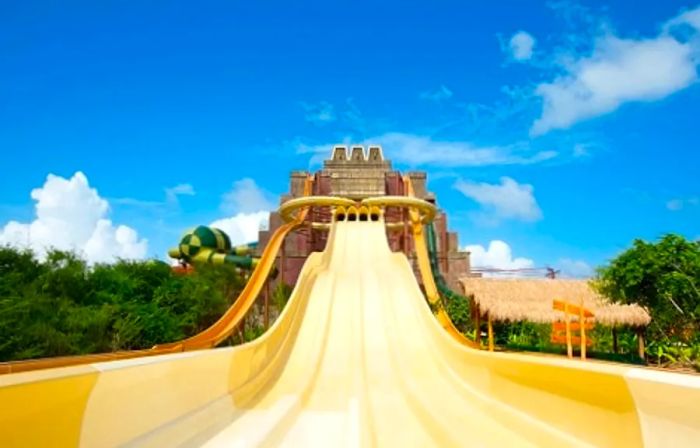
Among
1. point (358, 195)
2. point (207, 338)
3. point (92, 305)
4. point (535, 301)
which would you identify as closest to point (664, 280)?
point (535, 301)

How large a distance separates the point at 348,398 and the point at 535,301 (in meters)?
9.82

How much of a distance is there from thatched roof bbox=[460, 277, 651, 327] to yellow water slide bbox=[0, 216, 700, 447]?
19.9 feet

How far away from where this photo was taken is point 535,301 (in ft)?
43.0

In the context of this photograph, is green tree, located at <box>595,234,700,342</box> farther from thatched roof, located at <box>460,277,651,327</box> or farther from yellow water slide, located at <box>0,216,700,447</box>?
yellow water slide, located at <box>0,216,700,447</box>

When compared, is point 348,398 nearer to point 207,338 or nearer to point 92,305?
point 207,338

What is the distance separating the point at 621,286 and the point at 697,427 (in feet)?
34.1

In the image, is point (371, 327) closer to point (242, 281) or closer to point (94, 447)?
point (94, 447)

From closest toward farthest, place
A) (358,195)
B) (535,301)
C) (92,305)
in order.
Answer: (92,305) → (535,301) → (358,195)

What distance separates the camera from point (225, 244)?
76.9ft

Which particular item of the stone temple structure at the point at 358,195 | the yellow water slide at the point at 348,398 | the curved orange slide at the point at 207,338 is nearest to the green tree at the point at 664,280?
the yellow water slide at the point at 348,398

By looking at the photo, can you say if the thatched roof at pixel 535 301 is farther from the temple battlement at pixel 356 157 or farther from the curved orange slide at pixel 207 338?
the temple battlement at pixel 356 157

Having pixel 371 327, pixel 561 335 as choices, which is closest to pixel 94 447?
pixel 371 327

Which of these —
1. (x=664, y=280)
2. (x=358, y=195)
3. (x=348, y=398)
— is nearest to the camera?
(x=348, y=398)

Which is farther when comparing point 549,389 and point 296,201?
point 296,201
